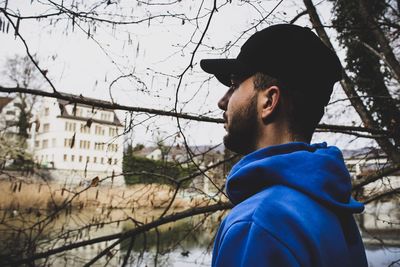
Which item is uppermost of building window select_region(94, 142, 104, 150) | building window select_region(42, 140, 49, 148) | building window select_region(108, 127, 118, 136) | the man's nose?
the man's nose

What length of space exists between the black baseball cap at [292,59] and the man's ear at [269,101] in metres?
0.05

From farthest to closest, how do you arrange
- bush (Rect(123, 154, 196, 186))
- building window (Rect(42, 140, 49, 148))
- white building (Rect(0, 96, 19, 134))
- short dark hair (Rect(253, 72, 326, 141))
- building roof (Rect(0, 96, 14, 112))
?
building window (Rect(42, 140, 49, 148)) < bush (Rect(123, 154, 196, 186)) < white building (Rect(0, 96, 19, 134)) < building roof (Rect(0, 96, 14, 112)) < short dark hair (Rect(253, 72, 326, 141))

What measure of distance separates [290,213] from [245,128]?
48 centimetres

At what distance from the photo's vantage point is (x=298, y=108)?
1182 millimetres

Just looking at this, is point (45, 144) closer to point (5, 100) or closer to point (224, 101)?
point (5, 100)

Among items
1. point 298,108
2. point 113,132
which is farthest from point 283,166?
point 113,132

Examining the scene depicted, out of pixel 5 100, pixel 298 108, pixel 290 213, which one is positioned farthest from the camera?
pixel 5 100

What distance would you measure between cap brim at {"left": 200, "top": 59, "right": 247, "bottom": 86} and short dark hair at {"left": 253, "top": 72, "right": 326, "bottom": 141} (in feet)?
0.42

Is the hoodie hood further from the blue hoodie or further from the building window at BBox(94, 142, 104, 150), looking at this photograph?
the building window at BBox(94, 142, 104, 150)

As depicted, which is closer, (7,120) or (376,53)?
(376,53)

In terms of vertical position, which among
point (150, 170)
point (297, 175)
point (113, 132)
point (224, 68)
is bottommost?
point (150, 170)

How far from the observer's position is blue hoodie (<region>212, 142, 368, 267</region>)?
2.53ft

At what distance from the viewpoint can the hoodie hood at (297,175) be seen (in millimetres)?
925

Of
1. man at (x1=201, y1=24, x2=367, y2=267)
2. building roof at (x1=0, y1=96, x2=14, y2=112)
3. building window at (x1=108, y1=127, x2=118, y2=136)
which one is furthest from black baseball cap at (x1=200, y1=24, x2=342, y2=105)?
building roof at (x1=0, y1=96, x2=14, y2=112)
